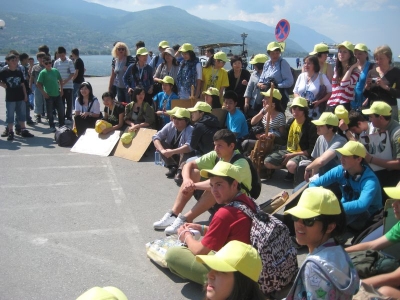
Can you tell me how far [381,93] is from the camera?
668 cm

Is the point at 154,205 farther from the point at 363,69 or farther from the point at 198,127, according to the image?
the point at 363,69

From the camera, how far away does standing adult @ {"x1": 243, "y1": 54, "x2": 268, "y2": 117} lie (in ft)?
28.8

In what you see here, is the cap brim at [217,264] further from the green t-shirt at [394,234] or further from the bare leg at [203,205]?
the bare leg at [203,205]

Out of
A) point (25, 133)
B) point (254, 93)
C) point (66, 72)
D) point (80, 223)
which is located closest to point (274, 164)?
point (254, 93)

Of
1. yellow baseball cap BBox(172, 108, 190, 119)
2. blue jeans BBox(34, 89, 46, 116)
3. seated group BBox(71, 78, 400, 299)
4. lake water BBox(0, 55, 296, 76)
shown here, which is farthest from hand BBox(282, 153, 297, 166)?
lake water BBox(0, 55, 296, 76)

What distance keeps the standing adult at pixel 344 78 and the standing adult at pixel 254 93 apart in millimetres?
1652

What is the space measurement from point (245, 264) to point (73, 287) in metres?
2.46

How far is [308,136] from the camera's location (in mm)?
6844

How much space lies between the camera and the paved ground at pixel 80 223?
4.29 meters

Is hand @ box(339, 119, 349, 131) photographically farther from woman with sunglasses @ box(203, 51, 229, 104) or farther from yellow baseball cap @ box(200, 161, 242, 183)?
woman with sunglasses @ box(203, 51, 229, 104)

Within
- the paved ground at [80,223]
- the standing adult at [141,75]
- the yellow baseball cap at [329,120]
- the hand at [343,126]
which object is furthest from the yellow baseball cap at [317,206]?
the standing adult at [141,75]

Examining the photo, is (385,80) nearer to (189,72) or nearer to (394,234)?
(394,234)

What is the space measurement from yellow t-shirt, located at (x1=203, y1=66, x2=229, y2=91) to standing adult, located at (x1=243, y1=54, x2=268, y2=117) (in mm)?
679

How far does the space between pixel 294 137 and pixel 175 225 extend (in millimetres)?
2711
